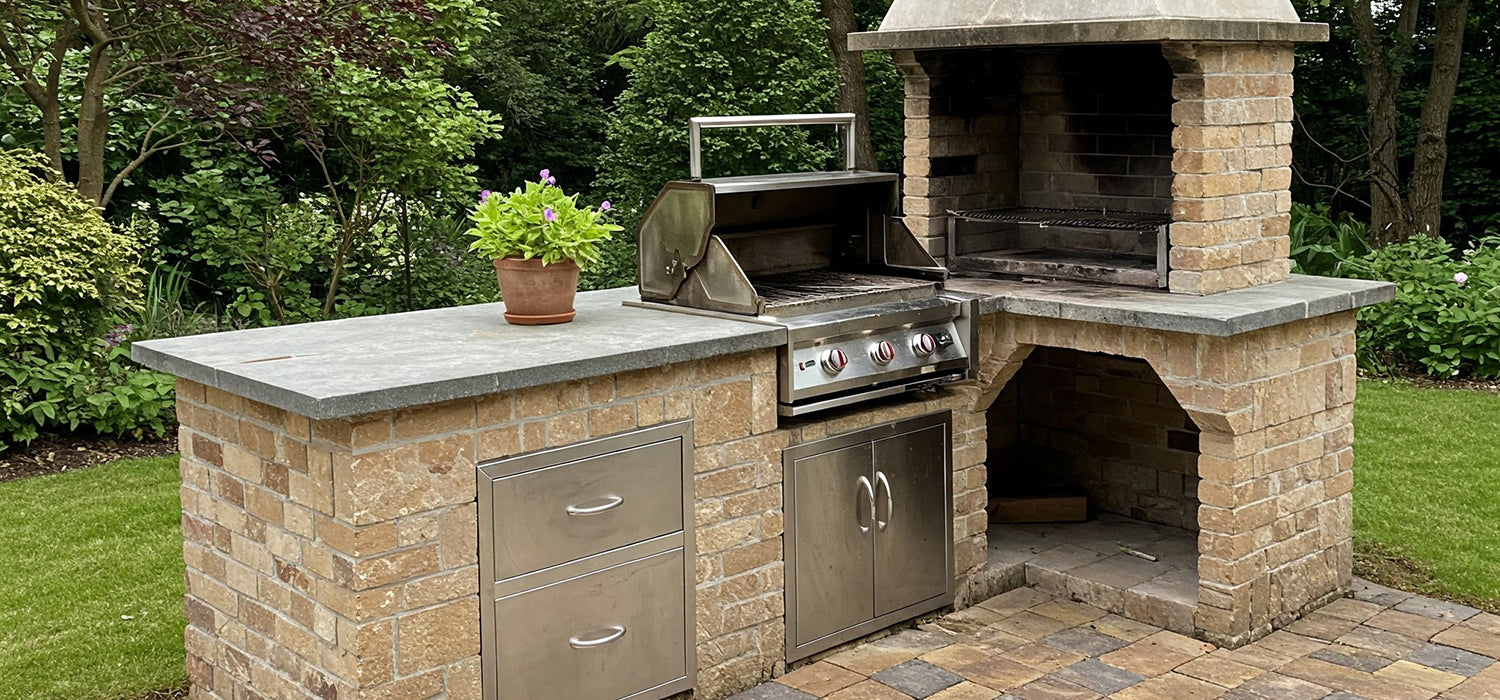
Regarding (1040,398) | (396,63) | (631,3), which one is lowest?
(1040,398)

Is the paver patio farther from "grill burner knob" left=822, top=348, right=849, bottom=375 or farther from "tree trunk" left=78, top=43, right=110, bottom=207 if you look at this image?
"tree trunk" left=78, top=43, right=110, bottom=207

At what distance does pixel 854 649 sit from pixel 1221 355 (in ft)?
5.00

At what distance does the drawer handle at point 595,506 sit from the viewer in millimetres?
3967

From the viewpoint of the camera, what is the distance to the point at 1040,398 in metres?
6.50

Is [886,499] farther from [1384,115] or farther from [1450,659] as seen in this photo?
[1384,115]

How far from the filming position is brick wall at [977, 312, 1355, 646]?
4738 millimetres

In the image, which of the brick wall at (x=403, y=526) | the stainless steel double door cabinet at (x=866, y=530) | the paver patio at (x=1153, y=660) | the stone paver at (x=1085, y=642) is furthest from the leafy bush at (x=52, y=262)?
the stone paver at (x=1085, y=642)

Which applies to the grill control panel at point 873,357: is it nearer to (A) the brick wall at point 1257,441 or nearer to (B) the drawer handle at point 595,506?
(A) the brick wall at point 1257,441

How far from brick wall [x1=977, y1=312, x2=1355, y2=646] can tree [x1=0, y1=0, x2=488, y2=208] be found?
4642 millimetres

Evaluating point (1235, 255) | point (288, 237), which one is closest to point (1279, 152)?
point (1235, 255)

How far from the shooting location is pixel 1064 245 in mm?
6160

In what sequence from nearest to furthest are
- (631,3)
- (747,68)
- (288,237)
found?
1. (288,237)
2. (747,68)
3. (631,3)

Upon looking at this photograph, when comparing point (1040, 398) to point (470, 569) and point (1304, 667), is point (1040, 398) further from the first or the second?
point (470, 569)

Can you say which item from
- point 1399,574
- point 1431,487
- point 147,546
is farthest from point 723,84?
point 1399,574
